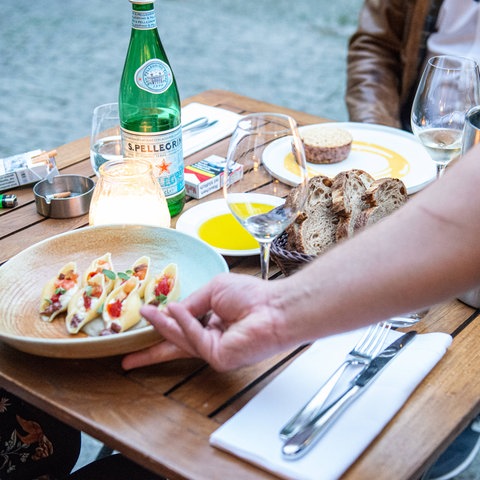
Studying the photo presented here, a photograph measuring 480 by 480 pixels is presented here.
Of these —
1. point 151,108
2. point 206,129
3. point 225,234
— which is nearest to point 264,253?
point 225,234

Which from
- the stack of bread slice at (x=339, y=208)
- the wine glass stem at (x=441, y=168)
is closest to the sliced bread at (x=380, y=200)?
the stack of bread slice at (x=339, y=208)

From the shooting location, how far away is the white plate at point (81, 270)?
912 mm

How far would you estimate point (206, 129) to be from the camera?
5.65 feet

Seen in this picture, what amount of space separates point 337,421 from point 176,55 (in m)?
4.00

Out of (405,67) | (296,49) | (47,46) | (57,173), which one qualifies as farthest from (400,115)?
(47,46)

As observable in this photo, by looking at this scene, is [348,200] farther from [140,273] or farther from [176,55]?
[176,55]

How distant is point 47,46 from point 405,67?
315cm

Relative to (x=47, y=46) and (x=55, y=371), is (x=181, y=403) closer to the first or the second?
(x=55, y=371)

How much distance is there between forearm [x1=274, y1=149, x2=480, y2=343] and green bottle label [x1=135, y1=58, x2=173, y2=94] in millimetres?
587

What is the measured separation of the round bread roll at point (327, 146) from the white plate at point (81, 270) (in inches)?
19.9

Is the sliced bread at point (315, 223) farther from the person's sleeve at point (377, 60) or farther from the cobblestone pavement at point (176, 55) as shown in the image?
the cobblestone pavement at point (176, 55)

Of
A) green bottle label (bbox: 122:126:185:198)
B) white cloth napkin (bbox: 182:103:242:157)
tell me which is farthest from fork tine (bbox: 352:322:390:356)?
white cloth napkin (bbox: 182:103:242:157)

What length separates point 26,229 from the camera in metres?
1.33

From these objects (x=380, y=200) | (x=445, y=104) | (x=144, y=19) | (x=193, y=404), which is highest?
(x=144, y=19)
